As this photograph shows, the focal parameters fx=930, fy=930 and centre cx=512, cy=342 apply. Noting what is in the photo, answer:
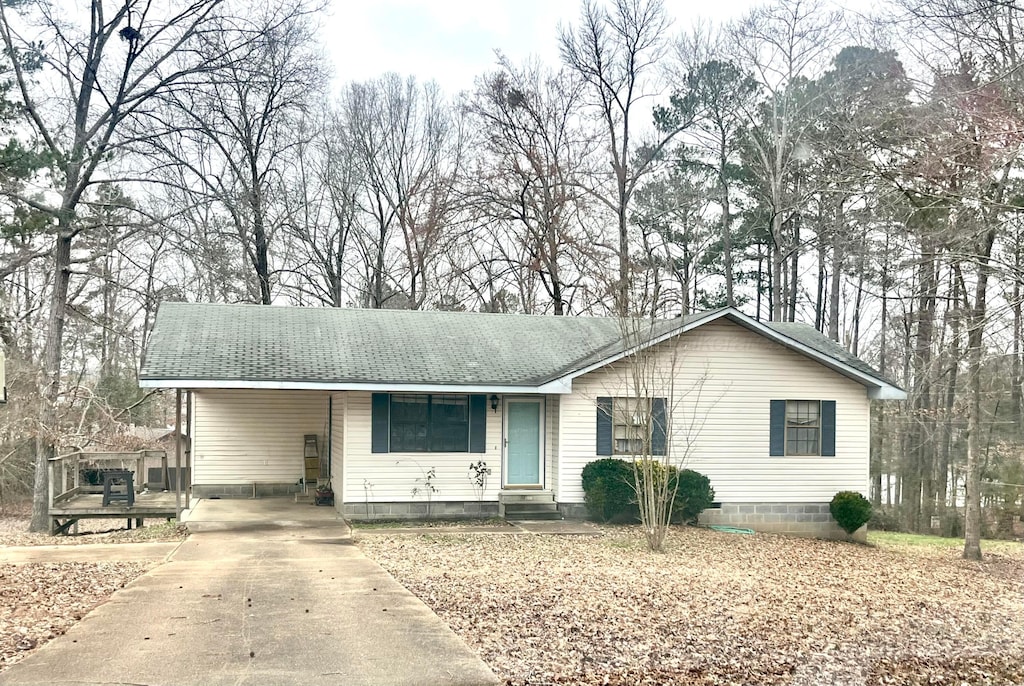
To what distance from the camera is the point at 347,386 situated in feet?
50.7

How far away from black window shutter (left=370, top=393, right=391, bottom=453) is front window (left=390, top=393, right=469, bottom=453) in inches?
5.0

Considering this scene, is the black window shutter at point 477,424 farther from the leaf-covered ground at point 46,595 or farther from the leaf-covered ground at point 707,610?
the leaf-covered ground at point 46,595

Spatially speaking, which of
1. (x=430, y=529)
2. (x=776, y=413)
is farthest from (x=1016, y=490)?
(x=430, y=529)

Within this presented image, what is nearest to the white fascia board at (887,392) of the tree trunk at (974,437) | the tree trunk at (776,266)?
the tree trunk at (974,437)

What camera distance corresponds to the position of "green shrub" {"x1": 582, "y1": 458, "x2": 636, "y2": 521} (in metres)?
16.0

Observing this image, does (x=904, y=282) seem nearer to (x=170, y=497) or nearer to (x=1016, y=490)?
(x=1016, y=490)

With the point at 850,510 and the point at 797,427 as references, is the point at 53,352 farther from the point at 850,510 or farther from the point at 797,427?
the point at 850,510

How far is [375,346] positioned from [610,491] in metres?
5.19

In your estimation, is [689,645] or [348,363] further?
[348,363]

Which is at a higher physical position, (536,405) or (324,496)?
(536,405)

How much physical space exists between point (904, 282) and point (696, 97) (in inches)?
433

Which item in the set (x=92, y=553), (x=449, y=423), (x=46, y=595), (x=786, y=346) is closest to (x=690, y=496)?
(x=786, y=346)

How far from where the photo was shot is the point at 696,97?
96.2ft

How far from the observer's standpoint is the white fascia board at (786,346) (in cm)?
1606
